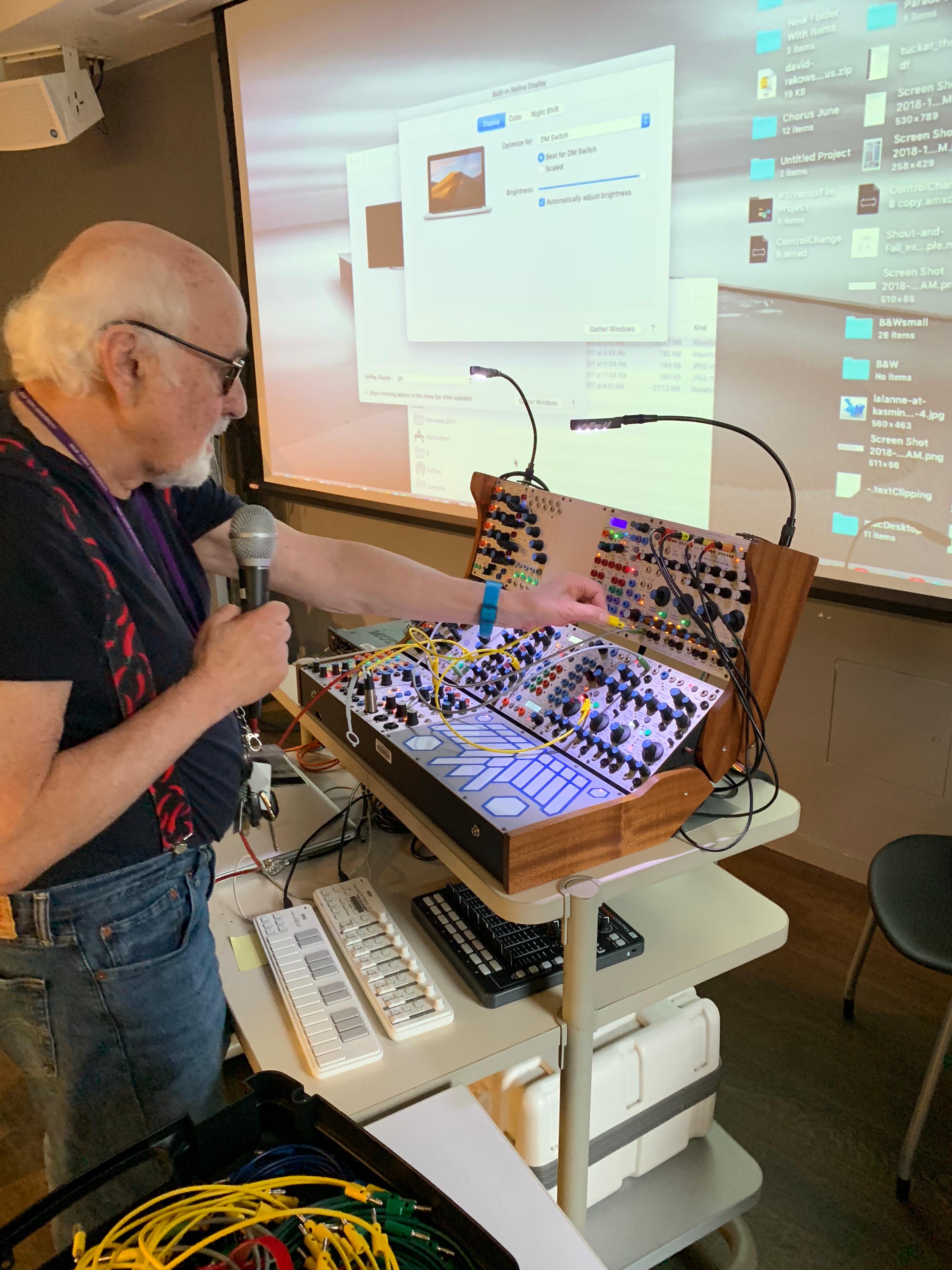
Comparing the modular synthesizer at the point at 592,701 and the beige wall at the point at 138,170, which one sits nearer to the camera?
the modular synthesizer at the point at 592,701

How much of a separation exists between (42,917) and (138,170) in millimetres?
4450

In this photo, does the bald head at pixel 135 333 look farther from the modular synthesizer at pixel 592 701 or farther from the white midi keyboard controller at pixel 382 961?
the white midi keyboard controller at pixel 382 961

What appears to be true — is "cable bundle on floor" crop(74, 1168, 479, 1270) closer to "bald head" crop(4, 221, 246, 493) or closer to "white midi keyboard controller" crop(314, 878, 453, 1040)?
"white midi keyboard controller" crop(314, 878, 453, 1040)

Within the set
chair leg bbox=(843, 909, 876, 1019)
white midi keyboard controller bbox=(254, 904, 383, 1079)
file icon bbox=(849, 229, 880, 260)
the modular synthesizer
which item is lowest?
chair leg bbox=(843, 909, 876, 1019)

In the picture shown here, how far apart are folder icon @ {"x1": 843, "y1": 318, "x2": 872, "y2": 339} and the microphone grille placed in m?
1.48

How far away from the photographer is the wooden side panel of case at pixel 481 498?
165 centimetres

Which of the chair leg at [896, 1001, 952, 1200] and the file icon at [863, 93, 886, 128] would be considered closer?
the chair leg at [896, 1001, 952, 1200]

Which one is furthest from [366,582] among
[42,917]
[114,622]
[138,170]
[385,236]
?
[138,170]

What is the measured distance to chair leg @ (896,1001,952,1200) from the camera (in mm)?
1596

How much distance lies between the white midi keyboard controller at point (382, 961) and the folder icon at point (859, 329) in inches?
63.6

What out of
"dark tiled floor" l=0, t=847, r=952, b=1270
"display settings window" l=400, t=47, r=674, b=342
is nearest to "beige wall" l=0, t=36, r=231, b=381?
"display settings window" l=400, t=47, r=674, b=342

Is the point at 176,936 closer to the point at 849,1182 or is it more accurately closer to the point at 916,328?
the point at 849,1182

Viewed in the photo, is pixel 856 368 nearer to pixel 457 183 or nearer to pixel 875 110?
pixel 875 110

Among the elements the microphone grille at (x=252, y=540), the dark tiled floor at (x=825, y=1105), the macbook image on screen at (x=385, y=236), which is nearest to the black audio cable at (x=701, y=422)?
the microphone grille at (x=252, y=540)
